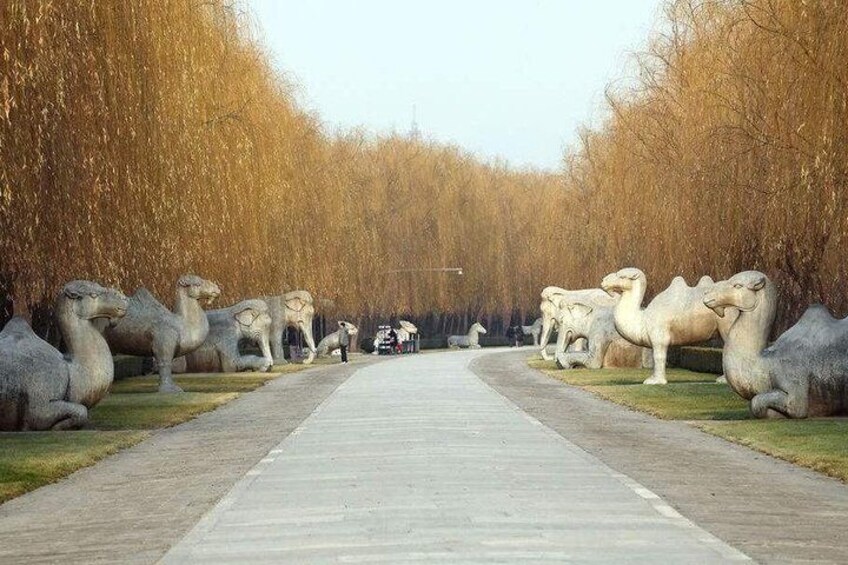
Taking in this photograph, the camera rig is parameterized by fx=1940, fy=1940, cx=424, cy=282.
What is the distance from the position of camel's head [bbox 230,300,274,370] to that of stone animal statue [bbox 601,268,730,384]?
44.4 feet

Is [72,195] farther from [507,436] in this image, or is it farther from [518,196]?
[518,196]

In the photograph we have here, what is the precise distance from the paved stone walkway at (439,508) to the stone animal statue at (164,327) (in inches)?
704

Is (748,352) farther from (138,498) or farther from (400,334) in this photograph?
(400,334)

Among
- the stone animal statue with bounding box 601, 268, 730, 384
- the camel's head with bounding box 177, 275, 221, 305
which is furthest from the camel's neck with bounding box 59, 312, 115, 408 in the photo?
the stone animal statue with bounding box 601, 268, 730, 384

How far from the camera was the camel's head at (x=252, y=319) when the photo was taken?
185ft

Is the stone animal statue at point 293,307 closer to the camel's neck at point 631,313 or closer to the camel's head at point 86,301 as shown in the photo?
the camel's neck at point 631,313

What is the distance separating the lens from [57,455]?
22.9 meters

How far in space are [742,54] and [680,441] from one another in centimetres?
862

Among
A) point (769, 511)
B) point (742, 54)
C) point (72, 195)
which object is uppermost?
point (742, 54)

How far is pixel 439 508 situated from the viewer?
1456 centimetres

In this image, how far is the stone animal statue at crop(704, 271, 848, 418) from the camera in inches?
1106

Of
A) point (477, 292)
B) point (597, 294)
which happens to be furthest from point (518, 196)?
point (597, 294)

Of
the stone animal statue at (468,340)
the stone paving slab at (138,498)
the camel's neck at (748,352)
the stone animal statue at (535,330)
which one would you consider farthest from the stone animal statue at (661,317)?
the stone animal statue at (535,330)

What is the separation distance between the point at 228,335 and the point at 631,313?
1519 cm
